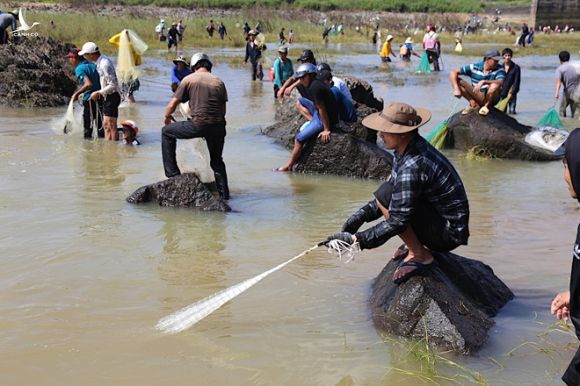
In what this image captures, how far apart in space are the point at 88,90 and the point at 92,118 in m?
0.70

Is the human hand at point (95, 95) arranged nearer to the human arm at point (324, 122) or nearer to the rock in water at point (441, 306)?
the human arm at point (324, 122)

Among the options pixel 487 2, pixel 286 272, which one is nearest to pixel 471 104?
pixel 286 272

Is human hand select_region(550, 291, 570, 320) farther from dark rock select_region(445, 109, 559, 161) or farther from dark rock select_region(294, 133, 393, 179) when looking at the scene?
dark rock select_region(445, 109, 559, 161)

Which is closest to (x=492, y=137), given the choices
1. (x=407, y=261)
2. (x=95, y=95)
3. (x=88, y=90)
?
(x=95, y=95)

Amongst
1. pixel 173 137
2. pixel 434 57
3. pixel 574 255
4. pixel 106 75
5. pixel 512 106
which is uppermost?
pixel 574 255

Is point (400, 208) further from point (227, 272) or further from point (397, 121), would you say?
point (227, 272)

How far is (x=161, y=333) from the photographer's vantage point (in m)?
4.77

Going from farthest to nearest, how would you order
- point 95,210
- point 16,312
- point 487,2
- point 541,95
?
point 487,2, point 541,95, point 95,210, point 16,312

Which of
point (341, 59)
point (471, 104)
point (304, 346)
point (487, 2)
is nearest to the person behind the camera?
point (304, 346)

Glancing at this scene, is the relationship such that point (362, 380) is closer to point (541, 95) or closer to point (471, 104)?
point (471, 104)

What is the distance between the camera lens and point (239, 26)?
49.1m

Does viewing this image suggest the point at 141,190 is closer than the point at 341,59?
Yes

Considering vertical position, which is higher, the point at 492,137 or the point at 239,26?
the point at 239,26

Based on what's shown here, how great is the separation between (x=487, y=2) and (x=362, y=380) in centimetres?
9575
